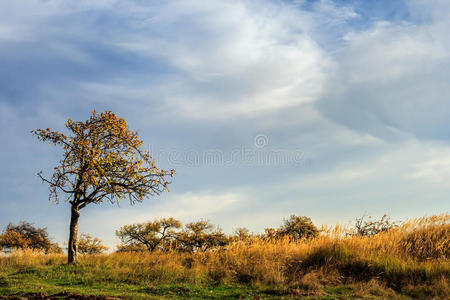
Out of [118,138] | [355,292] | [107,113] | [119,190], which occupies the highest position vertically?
[107,113]

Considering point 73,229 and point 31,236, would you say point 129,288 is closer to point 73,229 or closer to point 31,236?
point 73,229

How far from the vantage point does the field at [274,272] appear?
Answer: 10.9 meters

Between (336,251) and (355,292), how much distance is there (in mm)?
3108

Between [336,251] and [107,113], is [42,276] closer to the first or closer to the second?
[107,113]

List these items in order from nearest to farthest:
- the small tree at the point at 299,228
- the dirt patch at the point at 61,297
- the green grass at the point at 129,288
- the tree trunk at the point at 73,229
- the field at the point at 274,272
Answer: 1. the dirt patch at the point at 61,297
2. the green grass at the point at 129,288
3. the field at the point at 274,272
4. the tree trunk at the point at 73,229
5. the small tree at the point at 299,228

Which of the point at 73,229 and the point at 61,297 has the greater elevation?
the point at 73,229

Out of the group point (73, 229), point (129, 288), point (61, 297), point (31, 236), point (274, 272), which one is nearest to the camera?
point (61, 297)

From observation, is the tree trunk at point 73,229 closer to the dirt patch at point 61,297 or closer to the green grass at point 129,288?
the green grass at point 129,288

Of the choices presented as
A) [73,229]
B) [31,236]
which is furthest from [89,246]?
[73,229]

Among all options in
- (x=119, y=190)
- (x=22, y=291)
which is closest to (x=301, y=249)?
(x=119, y=190)

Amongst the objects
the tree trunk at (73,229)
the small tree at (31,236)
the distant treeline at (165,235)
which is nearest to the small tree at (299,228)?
the distant treeline at (165,235)

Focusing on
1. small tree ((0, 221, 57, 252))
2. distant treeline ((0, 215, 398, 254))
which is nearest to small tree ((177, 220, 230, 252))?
distant treeline ((0, 215, 398, 254))

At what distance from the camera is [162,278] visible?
515 inches

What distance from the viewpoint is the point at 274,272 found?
12.4 meters
